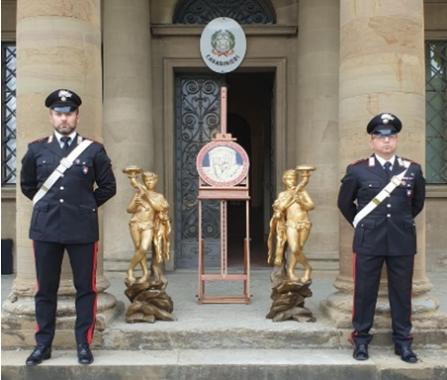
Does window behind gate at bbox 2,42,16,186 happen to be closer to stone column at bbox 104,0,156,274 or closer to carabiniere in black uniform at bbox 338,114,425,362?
stone column at bbox 104,0,156,274

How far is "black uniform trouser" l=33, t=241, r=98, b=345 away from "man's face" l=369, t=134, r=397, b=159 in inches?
108

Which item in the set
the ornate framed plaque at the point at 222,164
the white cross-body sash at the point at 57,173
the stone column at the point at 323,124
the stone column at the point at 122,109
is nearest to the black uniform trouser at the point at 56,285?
the white cross-body sash at the point at 57,173

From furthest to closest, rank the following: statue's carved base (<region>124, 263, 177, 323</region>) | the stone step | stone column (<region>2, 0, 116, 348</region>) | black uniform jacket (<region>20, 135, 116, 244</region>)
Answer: statue's carved base (<region>124, 263, 177, 323</region>) < stone column (<region>2, 0, 116, 348</region>) < the stone step < black uniform jacket (<region>20, 135, 116, 244</region>)

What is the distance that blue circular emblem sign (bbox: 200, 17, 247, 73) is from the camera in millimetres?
9422

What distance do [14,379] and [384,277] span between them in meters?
3.67

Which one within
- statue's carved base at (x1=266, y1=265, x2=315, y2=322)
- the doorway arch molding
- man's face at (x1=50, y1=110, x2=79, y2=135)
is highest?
the doorway arch molding

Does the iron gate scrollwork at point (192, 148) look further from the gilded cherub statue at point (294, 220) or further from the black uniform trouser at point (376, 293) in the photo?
the black uniform trouser at point (376, 293)

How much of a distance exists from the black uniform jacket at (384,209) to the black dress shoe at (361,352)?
88cm

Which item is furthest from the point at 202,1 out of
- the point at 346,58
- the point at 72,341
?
the point at 72,341

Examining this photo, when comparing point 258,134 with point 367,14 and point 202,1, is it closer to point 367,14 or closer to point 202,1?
point 202,1

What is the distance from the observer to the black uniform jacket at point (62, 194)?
4723 mm

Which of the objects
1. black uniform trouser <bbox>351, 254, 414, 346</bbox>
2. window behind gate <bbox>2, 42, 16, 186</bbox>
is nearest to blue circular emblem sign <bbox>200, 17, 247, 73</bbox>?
window behind gate <bbox>2, 42, 16, 186</bbox>

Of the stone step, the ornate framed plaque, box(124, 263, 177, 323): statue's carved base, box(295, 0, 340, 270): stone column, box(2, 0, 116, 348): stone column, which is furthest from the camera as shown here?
box(295, 0, 340, 270): stone column

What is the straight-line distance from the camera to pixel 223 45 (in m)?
9.52
